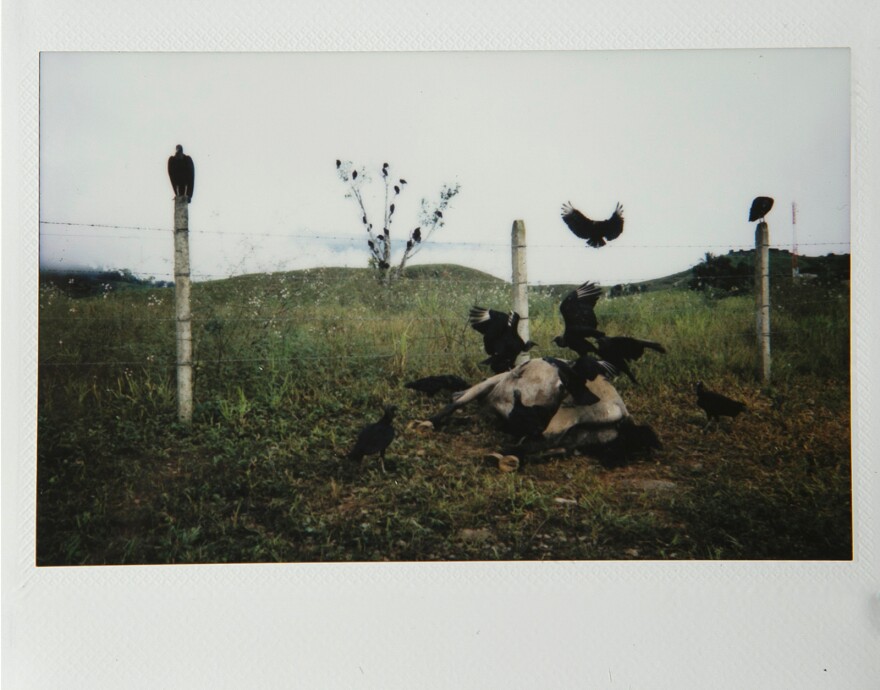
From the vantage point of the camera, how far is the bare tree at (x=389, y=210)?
6.98ft

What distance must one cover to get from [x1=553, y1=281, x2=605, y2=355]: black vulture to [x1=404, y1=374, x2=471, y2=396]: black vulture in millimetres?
544

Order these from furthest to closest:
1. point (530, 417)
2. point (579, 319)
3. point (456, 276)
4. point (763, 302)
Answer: point (763, 302) < point (456, 276) < point (579, 319) < point (530, 417)

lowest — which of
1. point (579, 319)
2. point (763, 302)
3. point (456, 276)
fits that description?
point (579, 319)

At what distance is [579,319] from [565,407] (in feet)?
1.42

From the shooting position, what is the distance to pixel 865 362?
6.84 feet

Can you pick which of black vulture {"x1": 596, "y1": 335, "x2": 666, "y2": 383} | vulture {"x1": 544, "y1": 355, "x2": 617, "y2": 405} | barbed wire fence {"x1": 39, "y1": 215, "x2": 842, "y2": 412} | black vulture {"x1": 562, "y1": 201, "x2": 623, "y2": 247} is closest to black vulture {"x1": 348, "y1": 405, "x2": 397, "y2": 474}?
barbed wire fence {"x1": 39, "y1": 215, "x2": 842, "y2": 412}

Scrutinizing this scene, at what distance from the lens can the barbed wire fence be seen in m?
2.13

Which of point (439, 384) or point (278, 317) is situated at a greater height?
point (278, 317)

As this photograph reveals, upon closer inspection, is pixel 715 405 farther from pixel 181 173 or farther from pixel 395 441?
pixel 181 173

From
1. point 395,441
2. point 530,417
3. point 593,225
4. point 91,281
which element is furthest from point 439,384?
point 91,281

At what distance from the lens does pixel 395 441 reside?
87.0 inches

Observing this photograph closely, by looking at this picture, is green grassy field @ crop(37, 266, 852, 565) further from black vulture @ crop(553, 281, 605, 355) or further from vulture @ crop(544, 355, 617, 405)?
vulture @ crop(544, 355, 617, 405)

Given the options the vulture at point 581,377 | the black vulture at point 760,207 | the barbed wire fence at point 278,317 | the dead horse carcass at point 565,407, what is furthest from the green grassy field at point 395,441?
the black vulture at point 760,207

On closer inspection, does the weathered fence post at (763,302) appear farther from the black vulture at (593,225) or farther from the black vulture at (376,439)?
the black vulture at (376,439)
